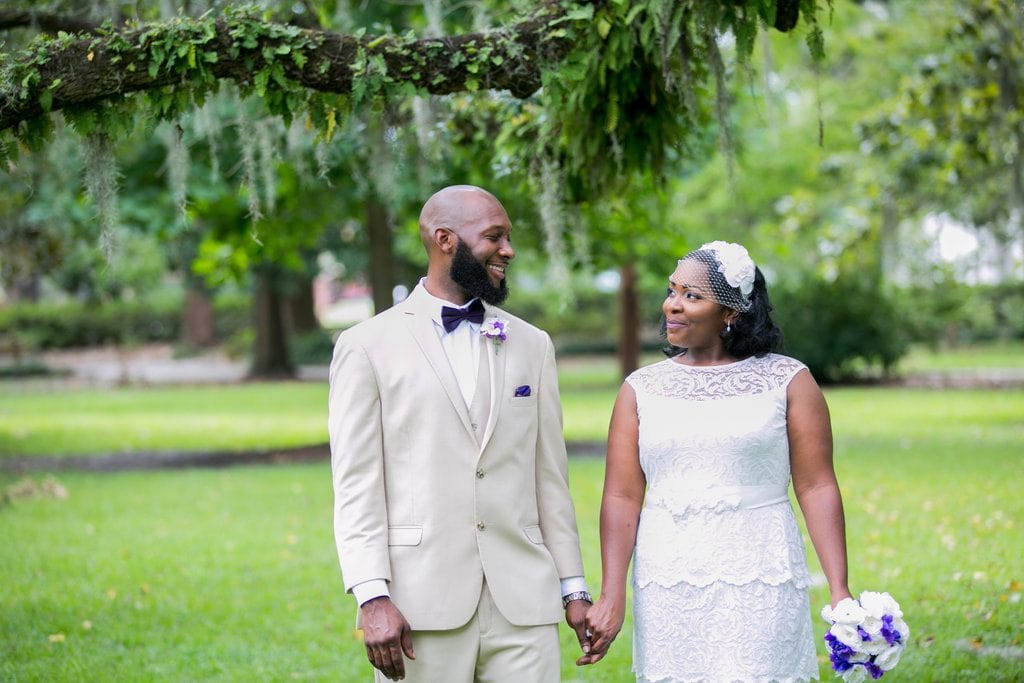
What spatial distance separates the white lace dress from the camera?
330 cm

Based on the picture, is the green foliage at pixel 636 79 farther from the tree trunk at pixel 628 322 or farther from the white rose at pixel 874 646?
the tree trunk at pixel 628 322

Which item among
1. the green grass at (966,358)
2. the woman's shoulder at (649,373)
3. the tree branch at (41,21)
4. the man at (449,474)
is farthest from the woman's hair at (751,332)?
the green grass at (966,358)

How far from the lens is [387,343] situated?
326cm

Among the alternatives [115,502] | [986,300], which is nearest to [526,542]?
[115,502]

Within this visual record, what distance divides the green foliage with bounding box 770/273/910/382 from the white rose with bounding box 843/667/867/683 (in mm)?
18615

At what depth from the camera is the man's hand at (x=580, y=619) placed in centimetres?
332

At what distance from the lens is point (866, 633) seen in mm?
3146

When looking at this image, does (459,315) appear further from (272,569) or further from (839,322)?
(839,322)

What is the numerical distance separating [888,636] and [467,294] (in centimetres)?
144

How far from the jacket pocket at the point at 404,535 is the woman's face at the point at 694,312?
3.05ft

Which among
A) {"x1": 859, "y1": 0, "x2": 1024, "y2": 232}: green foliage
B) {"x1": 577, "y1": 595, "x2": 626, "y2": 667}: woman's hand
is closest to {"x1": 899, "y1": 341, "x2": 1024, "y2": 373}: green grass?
{"x1": 859, "y1": 0, "x2": 1024, "y2": 232}: green foliage

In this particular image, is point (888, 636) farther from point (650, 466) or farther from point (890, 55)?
point (890, 55)

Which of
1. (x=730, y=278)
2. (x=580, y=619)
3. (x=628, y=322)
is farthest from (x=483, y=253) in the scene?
(x=628, y=322)

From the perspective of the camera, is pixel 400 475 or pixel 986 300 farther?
pixel 986 300
